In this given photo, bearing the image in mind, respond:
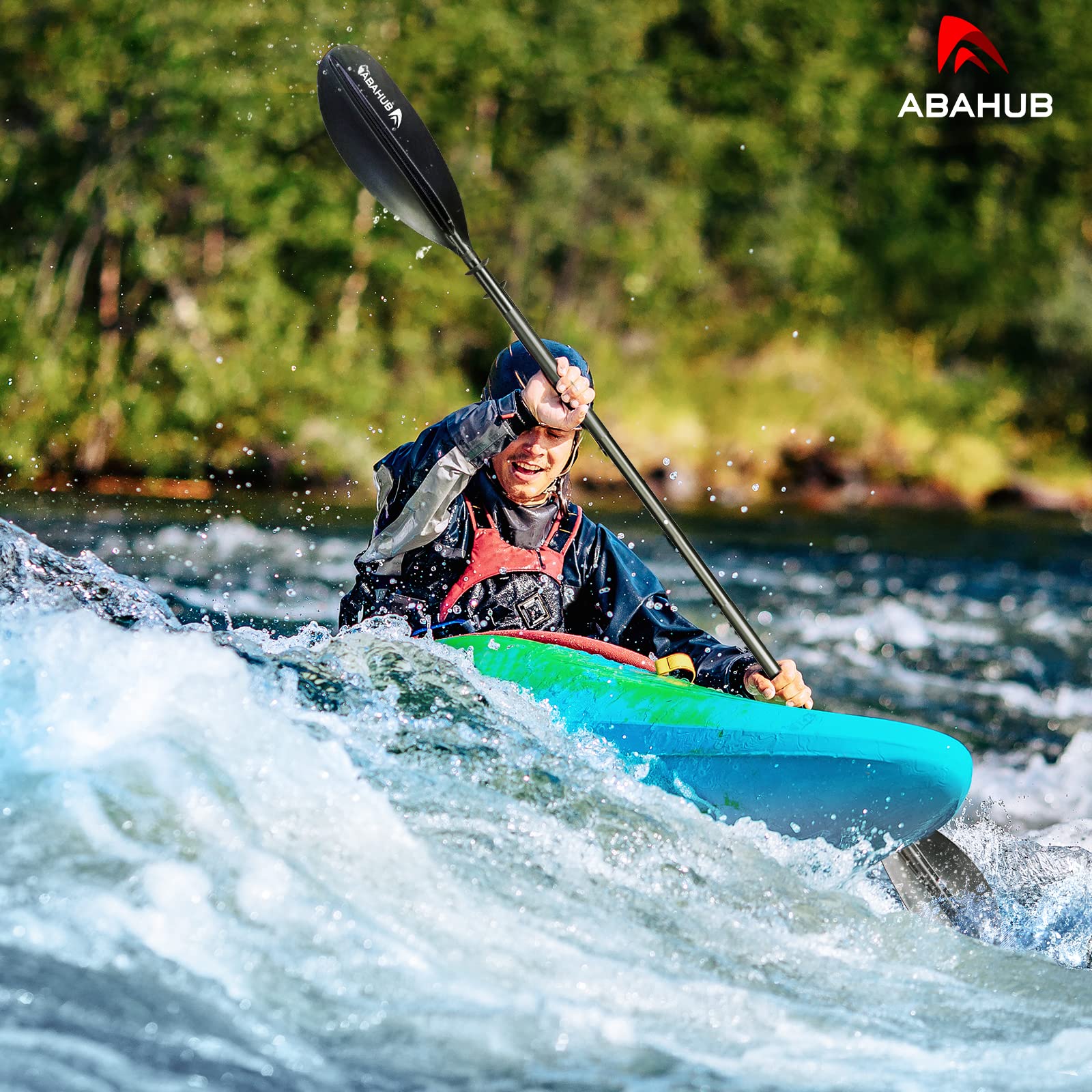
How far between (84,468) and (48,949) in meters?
10.5

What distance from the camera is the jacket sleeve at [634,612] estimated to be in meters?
3.45

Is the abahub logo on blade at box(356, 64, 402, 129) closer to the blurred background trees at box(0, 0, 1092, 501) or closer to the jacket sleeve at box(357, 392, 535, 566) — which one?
the jacket sleeve at box(357, 392, 535, 566)

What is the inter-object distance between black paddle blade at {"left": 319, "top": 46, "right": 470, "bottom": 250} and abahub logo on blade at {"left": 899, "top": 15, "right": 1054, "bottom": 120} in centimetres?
2260

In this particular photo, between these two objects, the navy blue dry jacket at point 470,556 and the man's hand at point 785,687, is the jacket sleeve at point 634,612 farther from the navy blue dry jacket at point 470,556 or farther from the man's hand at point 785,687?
the man's hand at point 785,687

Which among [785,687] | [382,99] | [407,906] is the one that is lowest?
[407,906]

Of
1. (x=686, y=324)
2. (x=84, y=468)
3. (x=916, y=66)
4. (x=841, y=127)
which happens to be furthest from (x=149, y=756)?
(x=916, y=66)

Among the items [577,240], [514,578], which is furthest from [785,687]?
[577,240]

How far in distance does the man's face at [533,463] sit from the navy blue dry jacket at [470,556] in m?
0.04

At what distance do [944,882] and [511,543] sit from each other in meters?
1.34

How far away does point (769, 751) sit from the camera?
2.72m

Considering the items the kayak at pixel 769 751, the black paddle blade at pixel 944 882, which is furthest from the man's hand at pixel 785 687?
the black paddle blade at pixel 944 882

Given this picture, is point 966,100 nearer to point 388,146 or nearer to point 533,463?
point 388,146

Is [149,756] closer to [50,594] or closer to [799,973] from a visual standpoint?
[50,594]

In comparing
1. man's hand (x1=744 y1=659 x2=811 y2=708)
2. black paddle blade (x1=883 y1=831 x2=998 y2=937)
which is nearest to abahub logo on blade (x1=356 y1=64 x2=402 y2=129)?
man's hand (x1=744 y1=659 x2=811 y2=708)
